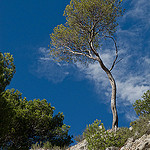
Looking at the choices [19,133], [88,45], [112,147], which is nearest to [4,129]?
[19,133]

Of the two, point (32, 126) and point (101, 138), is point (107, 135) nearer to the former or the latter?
point (101, 138)

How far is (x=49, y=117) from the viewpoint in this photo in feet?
61.9

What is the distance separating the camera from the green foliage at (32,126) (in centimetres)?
1769

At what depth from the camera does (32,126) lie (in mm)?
18703

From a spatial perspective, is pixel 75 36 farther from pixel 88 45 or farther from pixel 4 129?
pixel 4 129

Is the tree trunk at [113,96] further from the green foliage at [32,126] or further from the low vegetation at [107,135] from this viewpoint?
the green foliage at [32,126]

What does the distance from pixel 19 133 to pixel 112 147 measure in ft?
35.5

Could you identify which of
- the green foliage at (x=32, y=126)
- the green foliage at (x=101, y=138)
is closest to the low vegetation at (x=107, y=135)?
the green foliage at (x=101, y=138)

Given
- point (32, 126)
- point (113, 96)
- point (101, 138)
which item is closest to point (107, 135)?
point (101, 138)

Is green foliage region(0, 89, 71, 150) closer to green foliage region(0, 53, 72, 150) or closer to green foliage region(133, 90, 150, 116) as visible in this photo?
green foliage region(0, 53, 72, 150)

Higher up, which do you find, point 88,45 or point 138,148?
point 88,45

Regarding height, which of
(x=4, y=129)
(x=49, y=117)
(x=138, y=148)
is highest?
(x=49, y=117)

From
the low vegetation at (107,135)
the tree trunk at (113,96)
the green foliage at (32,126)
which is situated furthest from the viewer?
the green foliage at (32,126)

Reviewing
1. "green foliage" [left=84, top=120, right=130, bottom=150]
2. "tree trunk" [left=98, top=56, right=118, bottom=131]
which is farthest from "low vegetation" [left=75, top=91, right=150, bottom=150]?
"tree trunk" [left=98, top=56, right=118, bottom=131]
